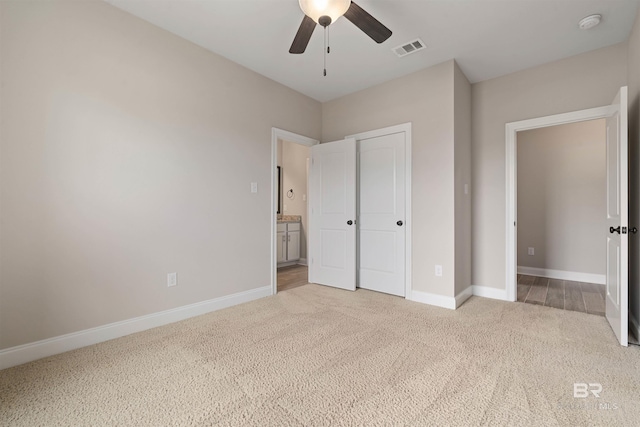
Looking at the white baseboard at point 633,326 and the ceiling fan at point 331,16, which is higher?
the ceiling fan at point 331,16

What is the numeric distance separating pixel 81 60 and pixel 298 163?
3854 mm

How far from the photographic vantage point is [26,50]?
193cm

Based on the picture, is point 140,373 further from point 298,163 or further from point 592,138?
point 592,138

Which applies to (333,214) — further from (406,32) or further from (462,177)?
(406,32)

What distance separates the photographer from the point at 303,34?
2.06m

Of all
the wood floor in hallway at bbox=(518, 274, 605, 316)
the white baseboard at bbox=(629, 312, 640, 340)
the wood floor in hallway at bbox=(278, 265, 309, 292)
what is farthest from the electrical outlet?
the white baseboard at bbox=(629, 312, 640, 340)

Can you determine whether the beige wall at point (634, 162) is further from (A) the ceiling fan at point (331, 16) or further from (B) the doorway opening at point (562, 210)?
(A) the ceiling fan at point (331, 16)

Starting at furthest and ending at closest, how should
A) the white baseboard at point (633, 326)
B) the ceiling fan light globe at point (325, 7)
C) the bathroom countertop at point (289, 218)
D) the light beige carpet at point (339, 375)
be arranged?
the bathroom countertop at point (289, 218)
the white baseboard at point (633, 326)
the ceiling fan light globe at point (325, 7)
the light beige carpet at point (339, 375)

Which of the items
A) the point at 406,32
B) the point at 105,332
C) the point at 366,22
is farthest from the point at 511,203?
the point at 105,332

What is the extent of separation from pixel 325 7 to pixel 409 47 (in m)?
1.43

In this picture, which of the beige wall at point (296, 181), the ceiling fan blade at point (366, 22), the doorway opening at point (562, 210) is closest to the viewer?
the ceiling fan blade at point (366, 22)

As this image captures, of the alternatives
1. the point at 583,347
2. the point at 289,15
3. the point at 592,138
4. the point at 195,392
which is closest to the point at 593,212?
A: the point at 592,138

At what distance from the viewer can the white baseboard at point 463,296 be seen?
3.07m

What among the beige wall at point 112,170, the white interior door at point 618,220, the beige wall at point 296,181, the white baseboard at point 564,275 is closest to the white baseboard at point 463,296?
the white interior door at point 618,220
